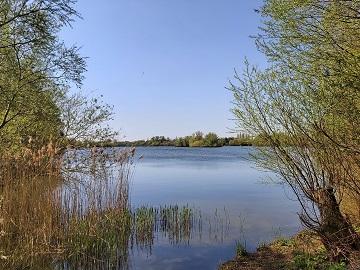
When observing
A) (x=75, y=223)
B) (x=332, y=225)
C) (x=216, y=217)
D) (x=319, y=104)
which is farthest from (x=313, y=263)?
(x=216, y=217)

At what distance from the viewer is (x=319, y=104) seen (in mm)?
6199

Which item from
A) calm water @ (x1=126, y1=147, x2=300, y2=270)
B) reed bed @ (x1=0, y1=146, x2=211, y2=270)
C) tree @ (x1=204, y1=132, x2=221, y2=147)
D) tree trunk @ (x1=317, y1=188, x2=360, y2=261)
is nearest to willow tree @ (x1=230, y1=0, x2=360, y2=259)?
tree trunk @ (x1=317, y1=188, x2=360, y2=261)

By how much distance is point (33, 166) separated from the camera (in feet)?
26.5

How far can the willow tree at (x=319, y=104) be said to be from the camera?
17.8 feet

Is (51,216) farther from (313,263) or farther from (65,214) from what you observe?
(313,263)

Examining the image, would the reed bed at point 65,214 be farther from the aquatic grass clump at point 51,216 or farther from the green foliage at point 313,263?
the green foliage at point 313,263

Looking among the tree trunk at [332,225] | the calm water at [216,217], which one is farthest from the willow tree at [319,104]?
the calm water at [216,217]

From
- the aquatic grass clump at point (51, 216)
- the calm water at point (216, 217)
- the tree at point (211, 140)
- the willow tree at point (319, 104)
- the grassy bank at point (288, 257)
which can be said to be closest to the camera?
the willow tree at point (319, 104)

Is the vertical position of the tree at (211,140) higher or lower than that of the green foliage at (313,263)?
higher

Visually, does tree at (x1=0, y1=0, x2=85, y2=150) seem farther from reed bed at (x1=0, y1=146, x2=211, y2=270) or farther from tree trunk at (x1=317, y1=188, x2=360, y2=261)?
tree trunk at (x1=317, y1=188, x2=360, y2=261)

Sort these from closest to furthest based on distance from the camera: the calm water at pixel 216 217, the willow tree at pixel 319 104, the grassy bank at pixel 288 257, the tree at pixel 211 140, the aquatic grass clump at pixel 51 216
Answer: the willow tree at pixel 319 104, the grassy bank at pixel 288 257, the aquatic grass clump at pixel 51 216, the calm water at pixel 216 217, the tree at pixel 211 140

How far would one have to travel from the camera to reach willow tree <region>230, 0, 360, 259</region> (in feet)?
17.8

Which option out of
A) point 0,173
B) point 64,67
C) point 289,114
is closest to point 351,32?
point 289,114

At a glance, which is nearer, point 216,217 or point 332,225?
point 332,225
